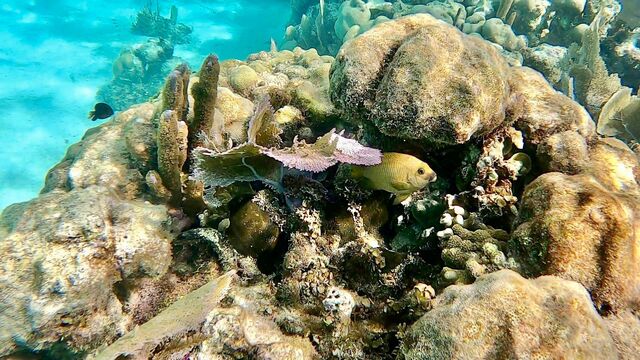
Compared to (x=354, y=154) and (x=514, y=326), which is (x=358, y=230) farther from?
(x=514, y=326)

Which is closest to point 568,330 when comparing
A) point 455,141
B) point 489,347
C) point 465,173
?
point 489,347

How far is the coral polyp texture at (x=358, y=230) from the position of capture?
162 cm

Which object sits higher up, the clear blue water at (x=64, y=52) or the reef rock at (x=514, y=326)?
the reef rock at (x=514, y=326)

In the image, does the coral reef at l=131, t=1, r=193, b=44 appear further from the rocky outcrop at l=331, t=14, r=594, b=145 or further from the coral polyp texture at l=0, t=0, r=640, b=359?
the rocky outcrop at l=331, t=14, r=594, b=145

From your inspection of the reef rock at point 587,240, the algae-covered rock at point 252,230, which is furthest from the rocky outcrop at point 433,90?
the algae-covered rock at point 252,230

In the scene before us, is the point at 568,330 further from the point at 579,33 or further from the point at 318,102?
the point at 579,33

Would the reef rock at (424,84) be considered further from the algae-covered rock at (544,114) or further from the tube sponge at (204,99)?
the tube sponge at (204,99)

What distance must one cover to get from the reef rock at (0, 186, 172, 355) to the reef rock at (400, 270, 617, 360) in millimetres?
1655

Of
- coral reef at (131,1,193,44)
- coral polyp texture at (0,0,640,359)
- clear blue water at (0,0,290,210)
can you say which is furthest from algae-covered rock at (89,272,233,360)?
coral reef at (131,1,193,44)

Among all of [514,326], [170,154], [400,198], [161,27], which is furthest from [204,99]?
[161,27]

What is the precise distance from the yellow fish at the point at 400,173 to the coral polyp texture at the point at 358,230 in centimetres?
1

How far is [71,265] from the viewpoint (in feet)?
6.59

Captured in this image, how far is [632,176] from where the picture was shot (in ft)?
8.36

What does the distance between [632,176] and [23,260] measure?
3.77 metres
